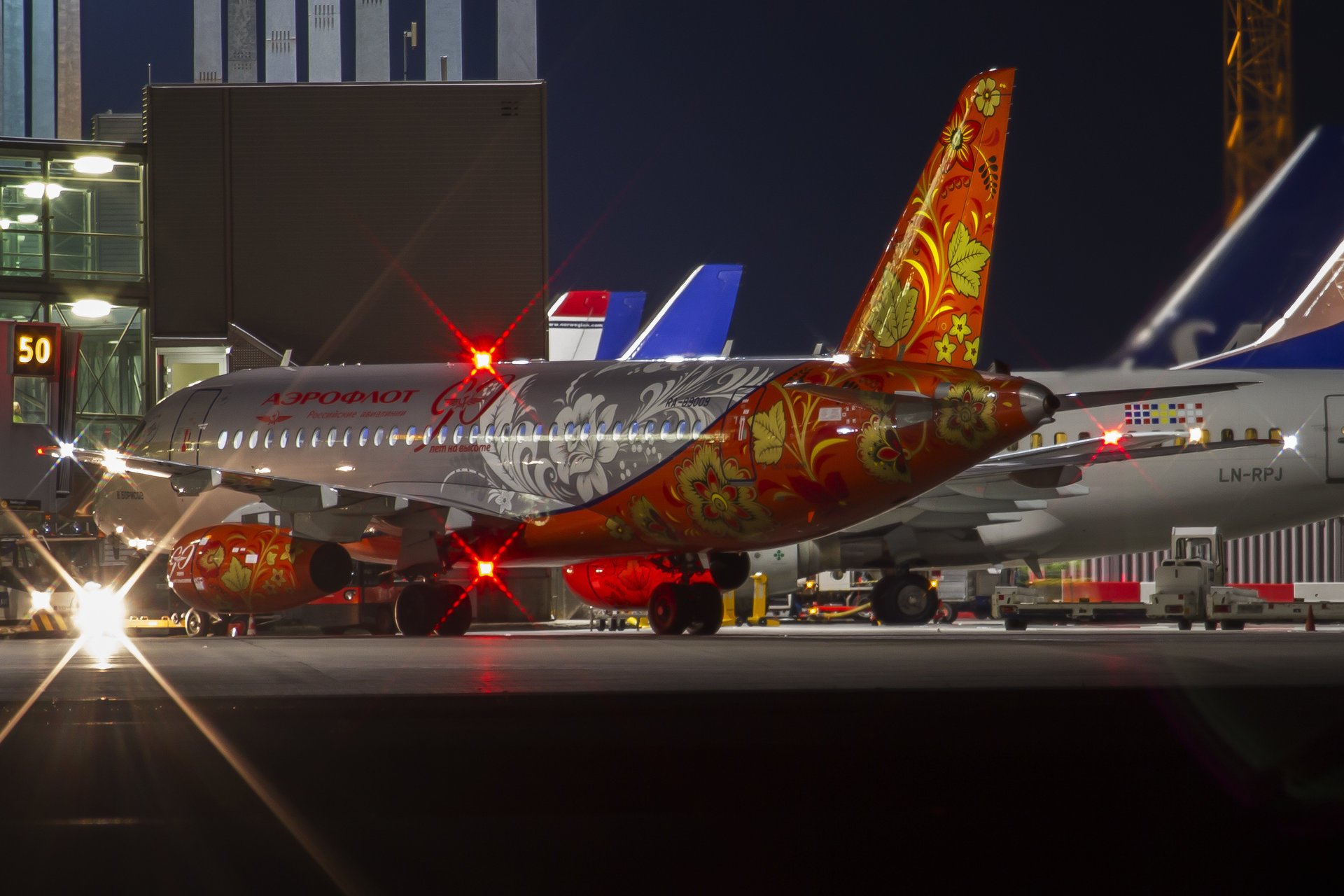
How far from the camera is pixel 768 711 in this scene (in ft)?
31.6

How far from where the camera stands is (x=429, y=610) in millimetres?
22203

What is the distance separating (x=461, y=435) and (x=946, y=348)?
7227 millimetres

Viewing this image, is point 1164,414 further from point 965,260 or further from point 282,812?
point 282,812

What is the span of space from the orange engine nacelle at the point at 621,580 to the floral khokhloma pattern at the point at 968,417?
578cm

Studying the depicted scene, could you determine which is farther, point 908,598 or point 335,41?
point 335,41

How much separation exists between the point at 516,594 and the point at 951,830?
30236 millimetres

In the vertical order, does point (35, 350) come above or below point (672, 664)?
above

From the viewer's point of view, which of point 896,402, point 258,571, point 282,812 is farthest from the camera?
point 258,571

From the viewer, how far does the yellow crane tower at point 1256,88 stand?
278 feet

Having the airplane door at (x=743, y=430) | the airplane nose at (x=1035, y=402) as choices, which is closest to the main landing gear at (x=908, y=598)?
the airplane door at (x=743, y=430)

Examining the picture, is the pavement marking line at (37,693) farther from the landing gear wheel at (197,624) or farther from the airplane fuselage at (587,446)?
the landing gear wheel at (197,624)

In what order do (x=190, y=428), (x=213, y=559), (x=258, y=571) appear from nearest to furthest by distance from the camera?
(x=258, y=571), (x=213, y=559), (x=190, y=428)

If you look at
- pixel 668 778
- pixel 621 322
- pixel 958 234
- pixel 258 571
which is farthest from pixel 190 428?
pixel 668 778

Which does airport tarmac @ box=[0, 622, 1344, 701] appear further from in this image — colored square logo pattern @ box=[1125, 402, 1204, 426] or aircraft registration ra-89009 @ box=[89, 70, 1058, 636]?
colored square logo pattern @ box=[1125, 402, 1204, 426]
